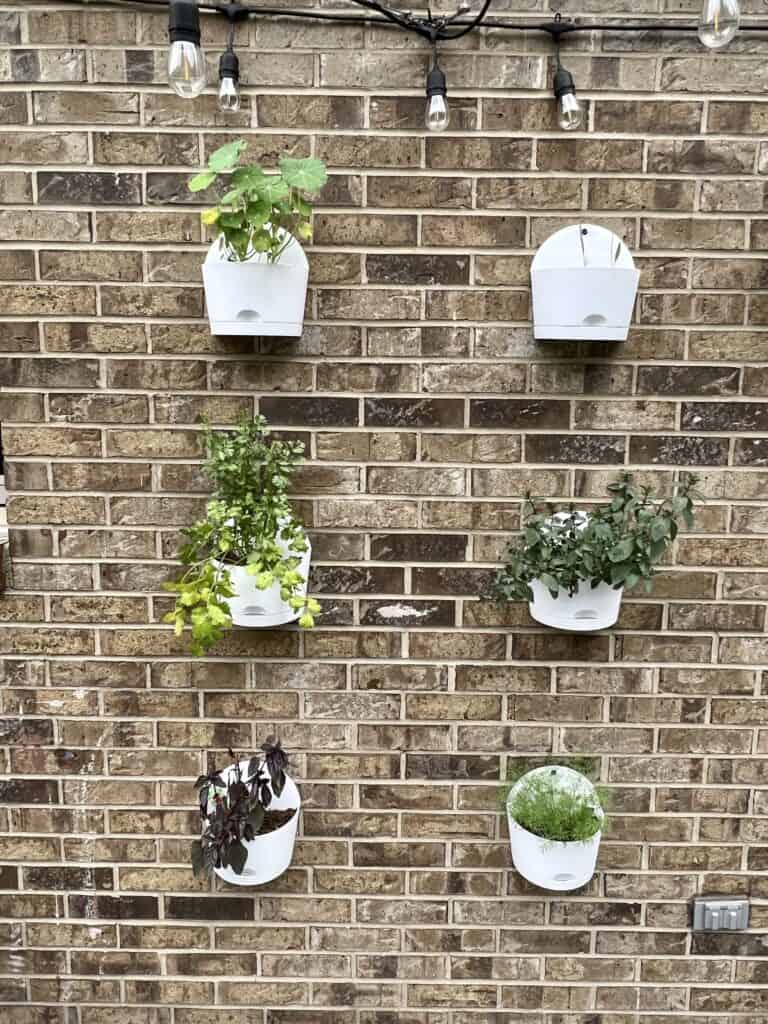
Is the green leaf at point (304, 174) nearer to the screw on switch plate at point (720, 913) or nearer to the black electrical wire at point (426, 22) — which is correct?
the black electrical wire at point (426, 22)

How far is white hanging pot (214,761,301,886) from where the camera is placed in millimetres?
1796

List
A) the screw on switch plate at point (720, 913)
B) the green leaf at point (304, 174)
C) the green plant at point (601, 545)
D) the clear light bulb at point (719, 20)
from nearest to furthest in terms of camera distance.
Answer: the clear light bulb at point (719, 20) → the green leaf at point (304, 174) → the green plant at point (601, 545) → the screw on switch plate at point (720, 913)

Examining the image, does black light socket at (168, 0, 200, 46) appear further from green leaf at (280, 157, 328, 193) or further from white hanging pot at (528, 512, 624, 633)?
white hanging pot at (528, 512, 624, 633)

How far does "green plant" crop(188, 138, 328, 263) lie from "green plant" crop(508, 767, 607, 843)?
140 cm

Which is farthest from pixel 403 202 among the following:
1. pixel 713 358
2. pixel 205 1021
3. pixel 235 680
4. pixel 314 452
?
pixel 205 1021

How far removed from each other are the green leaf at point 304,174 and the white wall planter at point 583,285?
1.71ft

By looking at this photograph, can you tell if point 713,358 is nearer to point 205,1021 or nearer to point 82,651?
point 82,651

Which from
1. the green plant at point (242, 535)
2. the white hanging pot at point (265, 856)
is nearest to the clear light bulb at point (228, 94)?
the green plant at point (242, 535)

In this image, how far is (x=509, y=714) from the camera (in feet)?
6.37

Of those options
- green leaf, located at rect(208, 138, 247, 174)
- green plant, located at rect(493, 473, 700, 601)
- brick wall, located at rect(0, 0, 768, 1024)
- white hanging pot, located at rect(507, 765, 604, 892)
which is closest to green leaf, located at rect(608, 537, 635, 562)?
green plant, located at rect(493, 473, 700, 601)

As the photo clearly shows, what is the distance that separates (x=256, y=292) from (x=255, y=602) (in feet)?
2.25

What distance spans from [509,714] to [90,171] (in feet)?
5.45

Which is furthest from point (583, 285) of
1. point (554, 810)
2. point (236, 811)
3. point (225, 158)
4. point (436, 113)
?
point (236, 811)

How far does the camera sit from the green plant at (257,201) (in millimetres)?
1568
